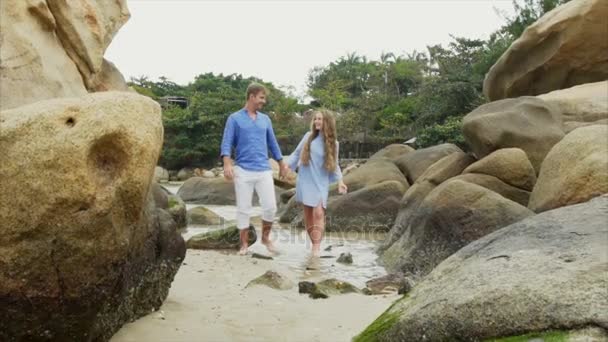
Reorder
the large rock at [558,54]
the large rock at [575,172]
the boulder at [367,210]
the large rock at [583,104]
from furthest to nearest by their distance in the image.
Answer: the large rock at [558,54] → the boulder at [367,210] → the large rock at [583,104] → the large rock at [575,172]

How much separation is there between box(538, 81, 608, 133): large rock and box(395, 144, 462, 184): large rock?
2454 millimetres

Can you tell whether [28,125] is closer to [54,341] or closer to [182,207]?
[54,341]

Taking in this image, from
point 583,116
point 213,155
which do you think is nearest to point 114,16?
point 583,116

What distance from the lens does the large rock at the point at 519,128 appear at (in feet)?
26.9

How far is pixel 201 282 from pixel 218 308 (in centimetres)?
97

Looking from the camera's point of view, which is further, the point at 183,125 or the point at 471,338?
the point at 183,125

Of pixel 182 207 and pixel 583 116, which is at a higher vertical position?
pixel 583 116

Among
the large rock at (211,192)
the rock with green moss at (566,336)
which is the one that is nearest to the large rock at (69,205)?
the rock with green moss at (566,336)

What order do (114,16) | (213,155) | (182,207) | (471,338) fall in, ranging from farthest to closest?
(213,155) → (182,207) → (114,16) → (471,338)

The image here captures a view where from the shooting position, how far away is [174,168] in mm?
Answer: 34656

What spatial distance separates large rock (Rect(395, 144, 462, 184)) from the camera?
12000 millimetres

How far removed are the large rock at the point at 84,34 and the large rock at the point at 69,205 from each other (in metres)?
3.08

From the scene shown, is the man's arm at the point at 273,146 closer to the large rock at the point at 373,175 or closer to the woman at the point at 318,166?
the woman at the point at 318,166

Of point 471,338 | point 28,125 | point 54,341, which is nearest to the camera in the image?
point 471,338
